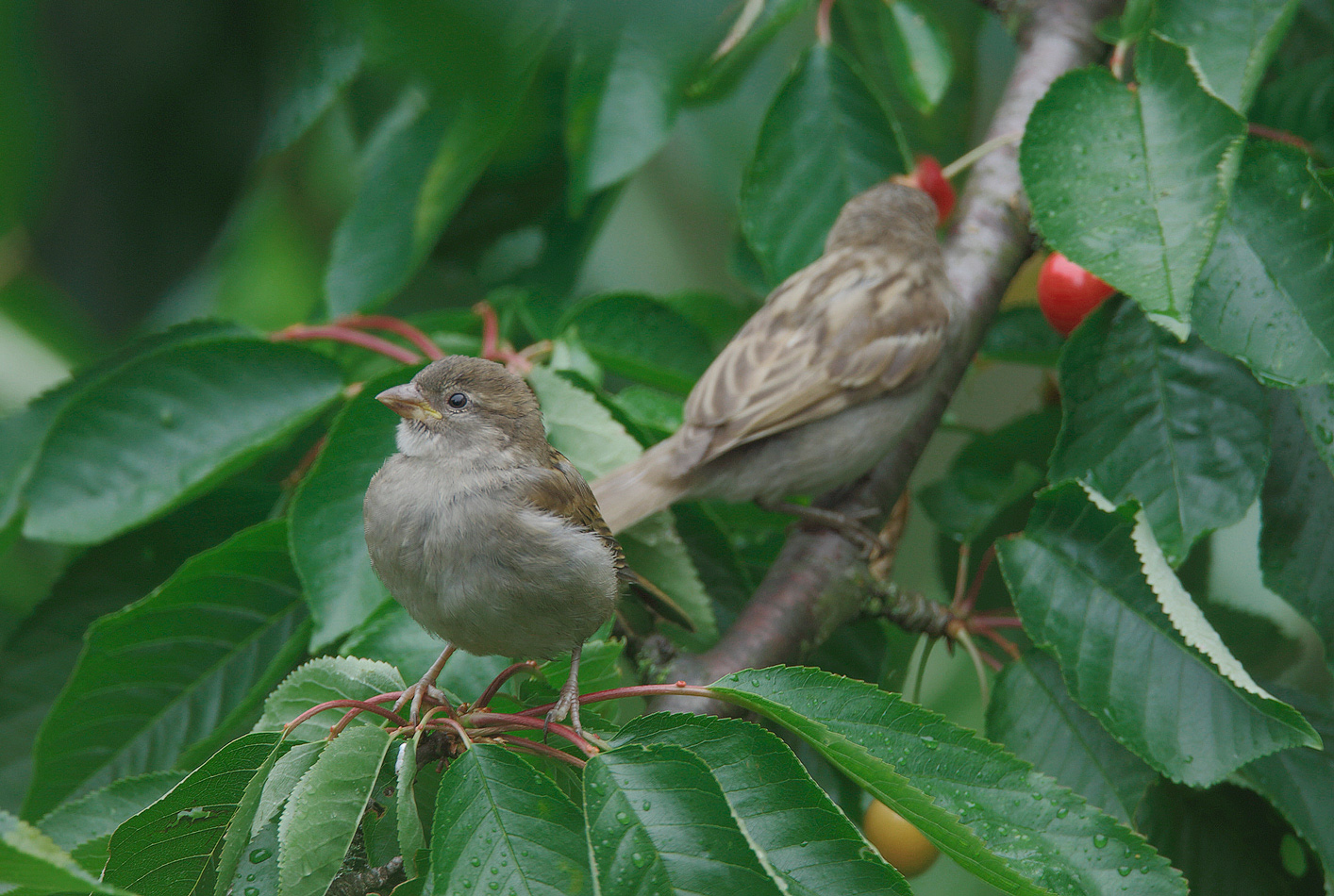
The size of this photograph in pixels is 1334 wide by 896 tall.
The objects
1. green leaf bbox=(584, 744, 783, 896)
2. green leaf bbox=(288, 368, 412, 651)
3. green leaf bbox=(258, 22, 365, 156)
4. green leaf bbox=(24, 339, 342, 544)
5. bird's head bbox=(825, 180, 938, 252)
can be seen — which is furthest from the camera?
bird's head bbox=(825, 180, 938, 252)

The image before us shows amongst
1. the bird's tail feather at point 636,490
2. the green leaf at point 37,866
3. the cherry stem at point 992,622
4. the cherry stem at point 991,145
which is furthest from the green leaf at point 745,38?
the green leaf at point 37,866

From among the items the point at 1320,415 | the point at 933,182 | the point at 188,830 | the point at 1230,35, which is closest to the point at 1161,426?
the point at 1320,415

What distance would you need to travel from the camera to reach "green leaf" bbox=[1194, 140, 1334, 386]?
2.00 metres

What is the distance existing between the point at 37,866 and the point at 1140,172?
2.10 m

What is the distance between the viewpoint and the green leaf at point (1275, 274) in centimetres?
200

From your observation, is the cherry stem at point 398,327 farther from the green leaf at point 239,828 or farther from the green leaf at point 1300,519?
the green leaf at point 1300,519

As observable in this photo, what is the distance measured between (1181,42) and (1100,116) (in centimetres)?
29

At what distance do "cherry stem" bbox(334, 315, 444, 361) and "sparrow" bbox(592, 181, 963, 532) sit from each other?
2.07 ft

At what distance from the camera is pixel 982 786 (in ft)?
5.52

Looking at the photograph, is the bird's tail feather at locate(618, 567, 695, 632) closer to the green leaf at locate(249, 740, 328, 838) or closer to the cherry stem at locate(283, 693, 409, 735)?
the cherry stem at locate(283, 693, 409, 735)

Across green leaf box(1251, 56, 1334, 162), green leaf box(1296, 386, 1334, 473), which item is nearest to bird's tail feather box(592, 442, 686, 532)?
green leaf box(1296, 386, 1334, 473)

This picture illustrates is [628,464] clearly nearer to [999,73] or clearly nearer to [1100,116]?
[1100,116]

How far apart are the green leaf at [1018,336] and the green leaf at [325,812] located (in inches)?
88.1

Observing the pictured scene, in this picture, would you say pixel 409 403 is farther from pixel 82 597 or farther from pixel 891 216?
pixel 891 216
